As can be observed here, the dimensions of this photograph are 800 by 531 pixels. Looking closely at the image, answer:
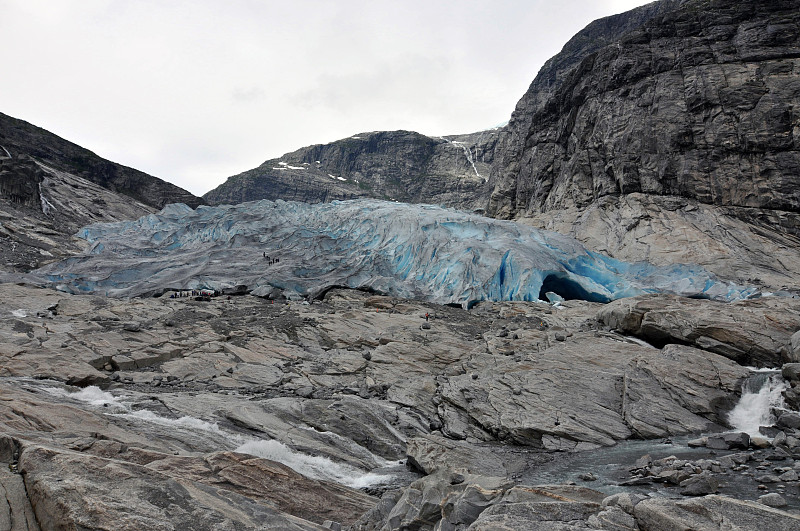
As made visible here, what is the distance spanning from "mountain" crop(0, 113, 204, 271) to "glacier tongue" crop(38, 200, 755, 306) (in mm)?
3843

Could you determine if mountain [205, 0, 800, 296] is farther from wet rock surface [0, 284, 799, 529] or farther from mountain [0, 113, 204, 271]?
mountain [0, 113, 204, 271]

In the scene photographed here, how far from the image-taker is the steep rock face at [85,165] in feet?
205

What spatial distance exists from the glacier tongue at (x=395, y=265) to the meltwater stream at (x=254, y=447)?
1567cm

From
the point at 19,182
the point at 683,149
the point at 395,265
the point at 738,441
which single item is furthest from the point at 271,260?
the point at 683,149

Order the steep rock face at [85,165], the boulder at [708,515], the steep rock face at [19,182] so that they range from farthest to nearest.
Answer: the steep rock face at [85,165] < the steep rock face at [19,182] < the boulder at [708,515]

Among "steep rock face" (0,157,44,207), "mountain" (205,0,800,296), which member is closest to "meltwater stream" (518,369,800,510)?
"mountain" (205,0,800,296)

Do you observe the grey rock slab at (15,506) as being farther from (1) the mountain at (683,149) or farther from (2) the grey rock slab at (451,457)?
(1) the mountain at (683,149)

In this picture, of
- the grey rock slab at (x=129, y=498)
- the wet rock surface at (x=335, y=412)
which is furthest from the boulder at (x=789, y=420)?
the grey rock slab at (x=129, y=498)

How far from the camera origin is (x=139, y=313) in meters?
18.9

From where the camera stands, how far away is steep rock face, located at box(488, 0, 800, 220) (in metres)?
32.0

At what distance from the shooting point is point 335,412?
37.2 ft

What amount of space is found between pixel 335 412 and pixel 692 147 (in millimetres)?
35423

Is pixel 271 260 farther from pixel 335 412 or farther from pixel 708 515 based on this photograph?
pixel 708 515

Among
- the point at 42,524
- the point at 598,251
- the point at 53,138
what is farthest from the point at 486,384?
the point at 53,138
